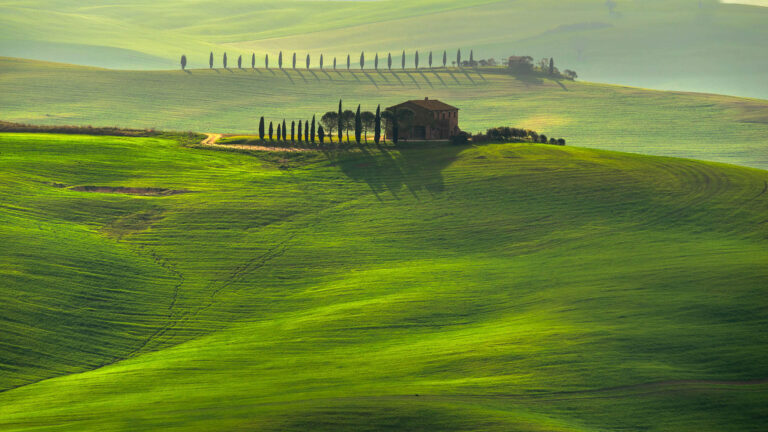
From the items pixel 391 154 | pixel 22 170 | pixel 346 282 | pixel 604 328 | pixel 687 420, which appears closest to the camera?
pixel 687 420

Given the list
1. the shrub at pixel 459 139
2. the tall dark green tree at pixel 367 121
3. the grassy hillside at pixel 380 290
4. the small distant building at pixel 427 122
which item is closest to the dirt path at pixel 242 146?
the grassy hillside at pixel 380 290

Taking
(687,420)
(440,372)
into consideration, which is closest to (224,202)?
(440,372)

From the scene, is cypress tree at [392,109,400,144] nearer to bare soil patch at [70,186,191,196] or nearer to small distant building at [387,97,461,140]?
small distant building at [387,97,461,140]

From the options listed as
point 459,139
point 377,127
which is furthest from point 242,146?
point 459,139

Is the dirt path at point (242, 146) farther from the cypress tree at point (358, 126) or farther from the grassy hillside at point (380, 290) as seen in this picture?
the cypress tree at point (358, 126)

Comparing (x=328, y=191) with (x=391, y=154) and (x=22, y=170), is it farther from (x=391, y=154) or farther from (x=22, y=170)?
(x=22, y=170)

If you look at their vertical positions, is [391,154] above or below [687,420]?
above
